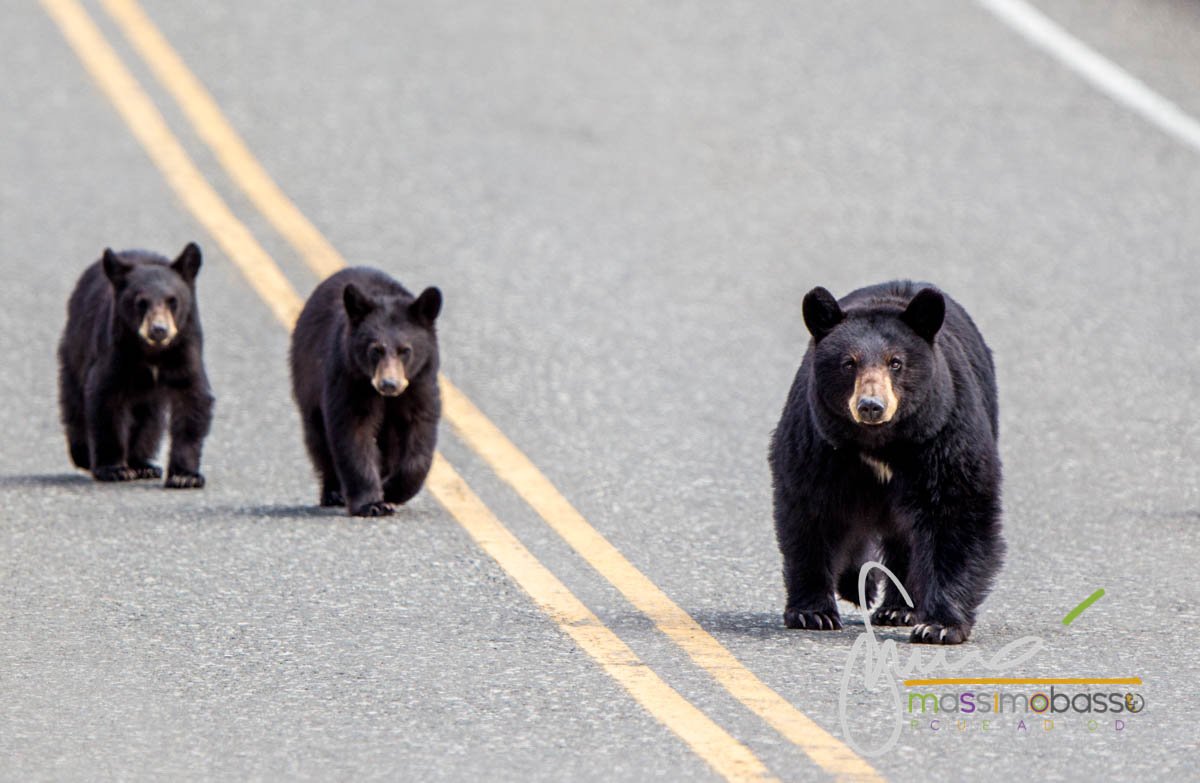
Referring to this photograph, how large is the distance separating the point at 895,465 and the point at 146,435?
4.88 meters

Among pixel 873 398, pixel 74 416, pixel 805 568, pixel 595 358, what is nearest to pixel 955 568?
pixel 805 568

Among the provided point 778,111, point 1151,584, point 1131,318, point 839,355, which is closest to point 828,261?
point 1131,318

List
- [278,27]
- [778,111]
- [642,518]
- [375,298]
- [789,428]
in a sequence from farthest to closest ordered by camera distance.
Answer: [278,27], [778,111], [375,298], [642,518], [789,428]

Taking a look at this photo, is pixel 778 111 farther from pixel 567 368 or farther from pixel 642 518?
pixel 642 518

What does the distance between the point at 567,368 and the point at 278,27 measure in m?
9.52

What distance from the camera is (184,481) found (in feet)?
32.6

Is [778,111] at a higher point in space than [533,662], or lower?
higher

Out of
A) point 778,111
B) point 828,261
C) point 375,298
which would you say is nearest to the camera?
point 375,298

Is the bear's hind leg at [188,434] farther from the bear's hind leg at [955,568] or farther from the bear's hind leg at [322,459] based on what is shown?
the bear's hind leg at [955,568]

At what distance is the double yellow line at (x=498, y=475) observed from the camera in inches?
225

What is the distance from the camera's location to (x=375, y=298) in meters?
9.55

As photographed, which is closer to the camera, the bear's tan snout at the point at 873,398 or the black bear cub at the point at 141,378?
the bear's tan snout at the point at 873,398

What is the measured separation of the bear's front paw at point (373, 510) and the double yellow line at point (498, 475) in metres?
0.26

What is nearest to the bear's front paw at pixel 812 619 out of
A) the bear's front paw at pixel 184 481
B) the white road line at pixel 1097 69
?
the bear's front paw at pixel 184 481
